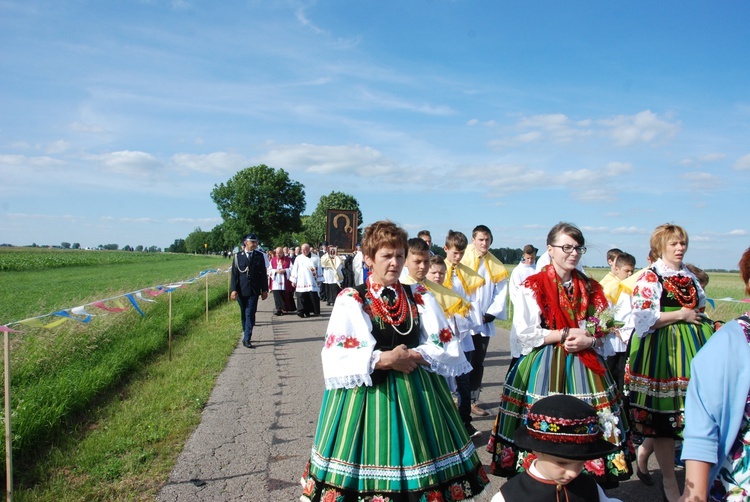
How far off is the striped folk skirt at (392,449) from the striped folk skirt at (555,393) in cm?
55

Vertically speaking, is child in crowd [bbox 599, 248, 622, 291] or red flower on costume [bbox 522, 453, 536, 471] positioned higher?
child in crowd [bbox 599, 248, 622, 291]

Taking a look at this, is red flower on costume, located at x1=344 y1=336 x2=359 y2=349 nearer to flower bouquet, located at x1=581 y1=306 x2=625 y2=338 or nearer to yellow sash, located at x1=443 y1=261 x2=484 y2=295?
flower bouquet, located at x1=581 y1=306 x2=625 y2=338

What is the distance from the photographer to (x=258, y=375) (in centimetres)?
803

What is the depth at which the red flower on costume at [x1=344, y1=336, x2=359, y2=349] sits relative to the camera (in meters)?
3.20

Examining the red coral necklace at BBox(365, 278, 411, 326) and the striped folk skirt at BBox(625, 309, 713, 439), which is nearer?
the red coral necklace at BBox(365, 278, 411, 326)

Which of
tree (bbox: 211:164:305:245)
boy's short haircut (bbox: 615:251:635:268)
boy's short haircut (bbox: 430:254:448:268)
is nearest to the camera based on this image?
boy's short haircut (bbox: 430:254:448:268)

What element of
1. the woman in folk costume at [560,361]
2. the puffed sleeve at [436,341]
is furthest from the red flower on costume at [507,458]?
the puffed sleeve at [436,341]

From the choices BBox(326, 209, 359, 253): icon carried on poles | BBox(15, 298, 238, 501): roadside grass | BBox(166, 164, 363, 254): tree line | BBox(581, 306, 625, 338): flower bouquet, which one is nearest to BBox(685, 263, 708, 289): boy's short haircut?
BBox(581, 306, 625, 338): flower bouquet

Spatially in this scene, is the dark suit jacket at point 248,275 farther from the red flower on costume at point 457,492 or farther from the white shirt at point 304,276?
the red flower on costume at point 457,492

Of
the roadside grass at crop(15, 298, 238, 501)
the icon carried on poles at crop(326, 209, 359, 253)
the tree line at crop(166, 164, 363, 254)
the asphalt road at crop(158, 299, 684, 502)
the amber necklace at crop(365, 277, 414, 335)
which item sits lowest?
the asphalt road at crop(158, 299, 684, 502)

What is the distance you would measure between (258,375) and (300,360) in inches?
47.1

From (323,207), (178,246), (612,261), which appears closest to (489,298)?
(612,261)

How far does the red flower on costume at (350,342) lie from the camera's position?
10.5 ft

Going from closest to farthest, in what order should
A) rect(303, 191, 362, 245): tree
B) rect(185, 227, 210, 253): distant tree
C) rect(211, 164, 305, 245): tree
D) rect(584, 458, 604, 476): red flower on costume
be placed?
rect(584, 458, 604, 476): red flower on costume → rect(211, 164, 305, 245): tree → rect(303, 191, 362, 245): tree → rect(185, 227, 210, 253): distant tree
